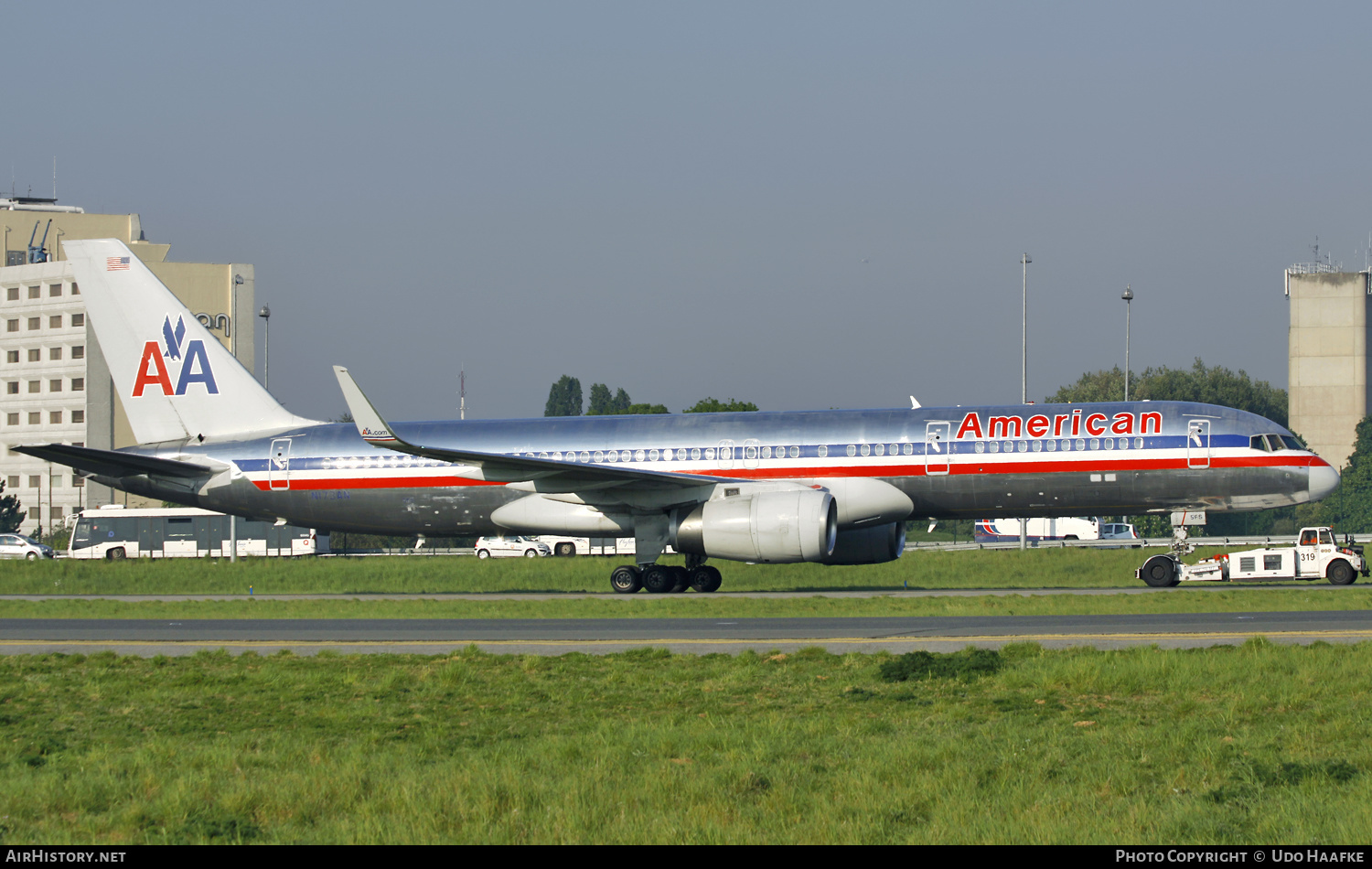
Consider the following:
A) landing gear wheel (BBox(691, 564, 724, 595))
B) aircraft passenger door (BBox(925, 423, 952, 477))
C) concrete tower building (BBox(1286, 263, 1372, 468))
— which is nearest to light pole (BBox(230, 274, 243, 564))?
landing gear wheel (BBox(691, 564, 724, 595))

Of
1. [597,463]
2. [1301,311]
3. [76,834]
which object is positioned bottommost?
[76,834]

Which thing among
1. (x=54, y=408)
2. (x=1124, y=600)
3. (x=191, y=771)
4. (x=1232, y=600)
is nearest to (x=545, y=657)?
(x=191, y=771)

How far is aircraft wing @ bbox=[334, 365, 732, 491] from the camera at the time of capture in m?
28.4

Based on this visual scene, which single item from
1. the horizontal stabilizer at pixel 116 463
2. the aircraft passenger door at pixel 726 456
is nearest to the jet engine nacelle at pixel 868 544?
the aircraft passenger door at pixel 726 456

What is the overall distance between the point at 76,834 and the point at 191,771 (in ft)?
5.57

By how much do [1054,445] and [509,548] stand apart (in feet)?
151

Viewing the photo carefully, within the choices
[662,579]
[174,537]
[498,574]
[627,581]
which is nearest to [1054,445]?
[662,579]

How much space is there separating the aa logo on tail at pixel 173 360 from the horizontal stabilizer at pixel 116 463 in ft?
7.88

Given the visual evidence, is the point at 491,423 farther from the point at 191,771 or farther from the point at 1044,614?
the point at 191,771

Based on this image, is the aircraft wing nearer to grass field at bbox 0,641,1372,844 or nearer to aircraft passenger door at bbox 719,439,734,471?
aircraft passenger door at bbox 719,439,734,471

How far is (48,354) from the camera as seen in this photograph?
122500 millimetres

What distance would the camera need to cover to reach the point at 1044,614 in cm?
2259

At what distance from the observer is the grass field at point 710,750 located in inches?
330

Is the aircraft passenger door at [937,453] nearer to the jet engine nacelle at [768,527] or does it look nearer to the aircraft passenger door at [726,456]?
the jet engine nacelle at [768,527]
